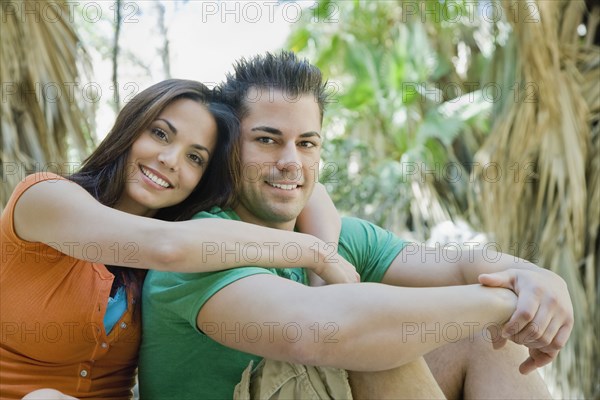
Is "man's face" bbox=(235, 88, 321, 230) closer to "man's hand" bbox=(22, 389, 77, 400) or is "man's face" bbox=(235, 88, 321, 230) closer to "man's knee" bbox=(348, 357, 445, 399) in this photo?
"man's knee" bbox=(348, 357, 445, 399)

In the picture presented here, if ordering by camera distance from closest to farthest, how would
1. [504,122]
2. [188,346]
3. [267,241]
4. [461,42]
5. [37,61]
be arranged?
[267,241], [188,346], [37,61], [504,122], [461,42]

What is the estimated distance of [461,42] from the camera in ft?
23.9

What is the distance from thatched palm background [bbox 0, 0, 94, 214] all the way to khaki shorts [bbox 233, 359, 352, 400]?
2134mm

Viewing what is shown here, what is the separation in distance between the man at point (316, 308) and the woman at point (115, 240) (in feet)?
0.20

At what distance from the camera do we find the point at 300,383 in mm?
1467

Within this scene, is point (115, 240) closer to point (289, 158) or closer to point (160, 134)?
point (160, 134)

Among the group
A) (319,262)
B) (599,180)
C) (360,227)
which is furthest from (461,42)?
(319,262)

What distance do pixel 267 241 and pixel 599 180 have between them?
11.6ft

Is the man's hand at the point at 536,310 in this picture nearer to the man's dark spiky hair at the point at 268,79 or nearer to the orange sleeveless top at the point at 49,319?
the man's dark spiky hair at the point at 268,79

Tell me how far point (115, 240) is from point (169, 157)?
35 cm

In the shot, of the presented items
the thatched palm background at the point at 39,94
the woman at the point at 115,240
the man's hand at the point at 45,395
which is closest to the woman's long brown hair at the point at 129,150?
the woman at the point at 115,240

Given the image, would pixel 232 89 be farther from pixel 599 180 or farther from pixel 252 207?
pixel 599 180

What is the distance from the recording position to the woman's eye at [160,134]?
1849 mm

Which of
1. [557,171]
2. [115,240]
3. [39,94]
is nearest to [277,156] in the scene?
[115,240]
